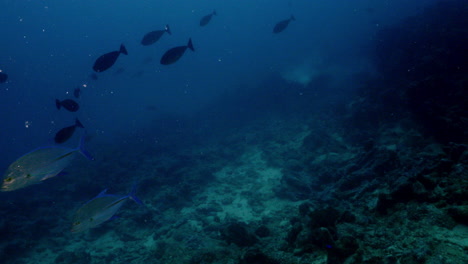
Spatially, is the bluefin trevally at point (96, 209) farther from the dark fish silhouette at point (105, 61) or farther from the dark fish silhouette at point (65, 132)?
the dark fish silhouette at point (105, 61)

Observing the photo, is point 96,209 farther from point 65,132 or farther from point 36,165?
point 65,132

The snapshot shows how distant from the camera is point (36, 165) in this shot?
3012 mm

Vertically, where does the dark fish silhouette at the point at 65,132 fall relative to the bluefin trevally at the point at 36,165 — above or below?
below

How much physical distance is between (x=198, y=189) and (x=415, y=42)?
49.9 ft

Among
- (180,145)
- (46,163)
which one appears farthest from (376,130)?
(180,145)

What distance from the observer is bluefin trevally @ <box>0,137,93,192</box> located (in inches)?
Result: 116

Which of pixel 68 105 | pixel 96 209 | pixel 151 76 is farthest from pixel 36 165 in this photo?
pixel 151 76

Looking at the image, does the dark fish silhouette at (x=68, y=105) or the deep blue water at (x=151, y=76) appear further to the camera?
the deep blue water at (x=151, y=76)

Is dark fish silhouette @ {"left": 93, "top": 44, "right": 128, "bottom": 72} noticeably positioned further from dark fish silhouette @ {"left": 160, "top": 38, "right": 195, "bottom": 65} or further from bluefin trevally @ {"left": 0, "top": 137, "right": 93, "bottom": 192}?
bluefin trevally @ {"left": 0, "top": 137, "right": 93, "bottom": 192}

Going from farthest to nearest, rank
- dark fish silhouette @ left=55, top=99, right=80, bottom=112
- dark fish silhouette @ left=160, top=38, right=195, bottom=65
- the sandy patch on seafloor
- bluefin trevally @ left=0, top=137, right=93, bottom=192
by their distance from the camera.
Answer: the sandy patch on seafloor < dark fish silhouette @ left=55, top=99, right=80, bottom=112 < dark fish silhouette @ left=160, top=38, right=195, bottom=65 < bluefin trevally @ left=0, top=137, right=93, bottom=192

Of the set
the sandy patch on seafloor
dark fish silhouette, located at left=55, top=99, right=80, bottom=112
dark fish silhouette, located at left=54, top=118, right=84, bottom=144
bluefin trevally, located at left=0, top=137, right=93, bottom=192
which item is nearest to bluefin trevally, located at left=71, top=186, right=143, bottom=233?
bluefin trevally, located at left=0, top=137, right=93, bottom=192

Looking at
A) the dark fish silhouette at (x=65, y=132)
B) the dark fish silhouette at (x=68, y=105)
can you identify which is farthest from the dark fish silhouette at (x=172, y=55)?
the dark fish silhouette at (x=68, y=105)

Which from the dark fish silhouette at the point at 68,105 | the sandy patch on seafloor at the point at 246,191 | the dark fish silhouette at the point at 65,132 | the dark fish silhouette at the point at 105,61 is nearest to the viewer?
the dark fish silhouette at the point at 65,132

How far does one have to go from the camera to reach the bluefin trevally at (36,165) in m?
2.96
